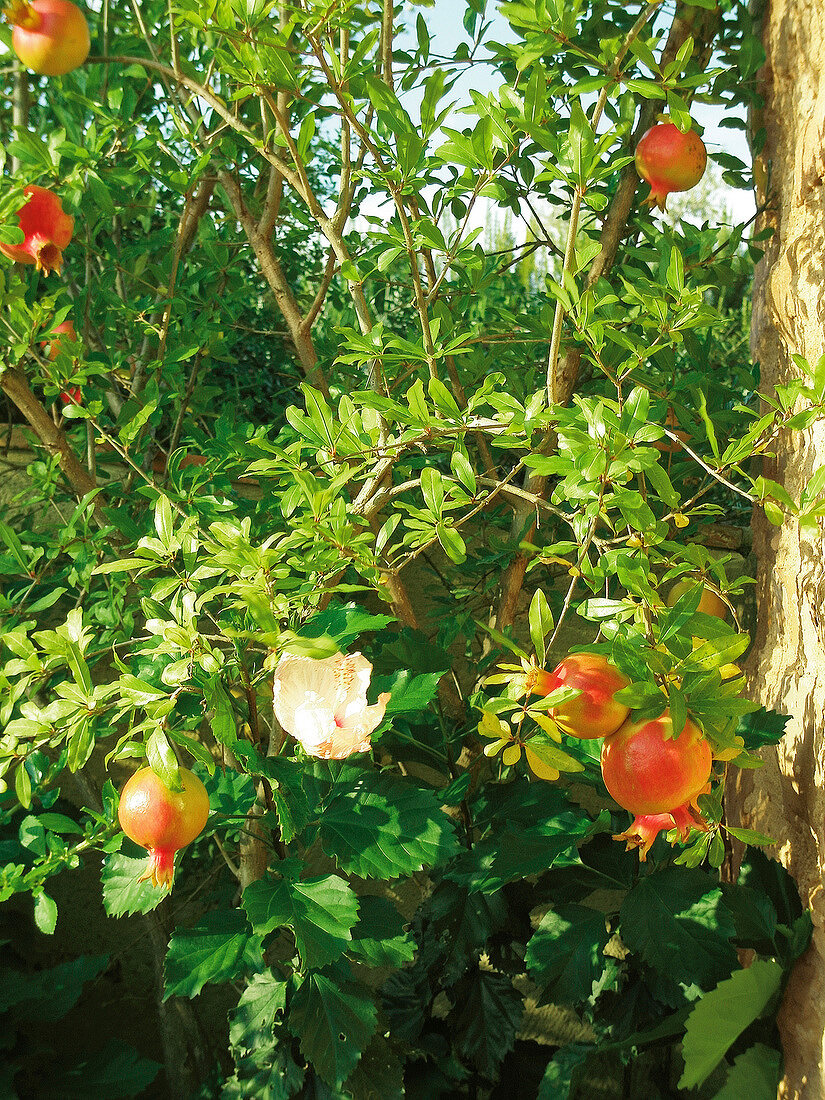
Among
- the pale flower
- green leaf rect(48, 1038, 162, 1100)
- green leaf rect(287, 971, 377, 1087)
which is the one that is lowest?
green leaf rect(48, 1038, 162, 1100)

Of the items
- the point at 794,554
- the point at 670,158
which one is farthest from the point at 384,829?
the point at 670,158

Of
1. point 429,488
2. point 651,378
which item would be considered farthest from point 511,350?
point 429,488

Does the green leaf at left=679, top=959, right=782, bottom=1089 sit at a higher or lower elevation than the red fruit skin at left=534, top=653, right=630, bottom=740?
lower

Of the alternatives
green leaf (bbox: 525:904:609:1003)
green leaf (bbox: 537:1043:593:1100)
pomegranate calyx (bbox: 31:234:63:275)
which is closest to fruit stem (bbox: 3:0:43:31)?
pomegranate calyx (bbox: 31:234:63:275)

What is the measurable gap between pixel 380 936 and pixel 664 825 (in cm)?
41

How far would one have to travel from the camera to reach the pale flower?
→ 33.1 inches

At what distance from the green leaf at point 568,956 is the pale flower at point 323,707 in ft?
1.65

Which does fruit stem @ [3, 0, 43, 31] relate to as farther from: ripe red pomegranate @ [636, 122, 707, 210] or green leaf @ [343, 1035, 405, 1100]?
green leaf @ [343, 1035, 405, 1100]

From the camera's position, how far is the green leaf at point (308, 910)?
962 mm

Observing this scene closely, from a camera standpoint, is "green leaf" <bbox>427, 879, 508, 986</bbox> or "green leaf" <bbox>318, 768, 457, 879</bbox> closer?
"green leaf" <bbox>318, 768, 457, 879</bbox>

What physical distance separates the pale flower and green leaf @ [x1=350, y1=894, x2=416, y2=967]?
0.37 metres

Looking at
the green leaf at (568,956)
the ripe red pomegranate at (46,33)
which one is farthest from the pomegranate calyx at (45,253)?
the green leaf at (568,956)

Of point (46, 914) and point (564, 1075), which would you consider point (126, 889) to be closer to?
point (46, 914)

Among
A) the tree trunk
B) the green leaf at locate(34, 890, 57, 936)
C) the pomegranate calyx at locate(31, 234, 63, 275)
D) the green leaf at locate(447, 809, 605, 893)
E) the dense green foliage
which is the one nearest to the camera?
the dense green foliage
